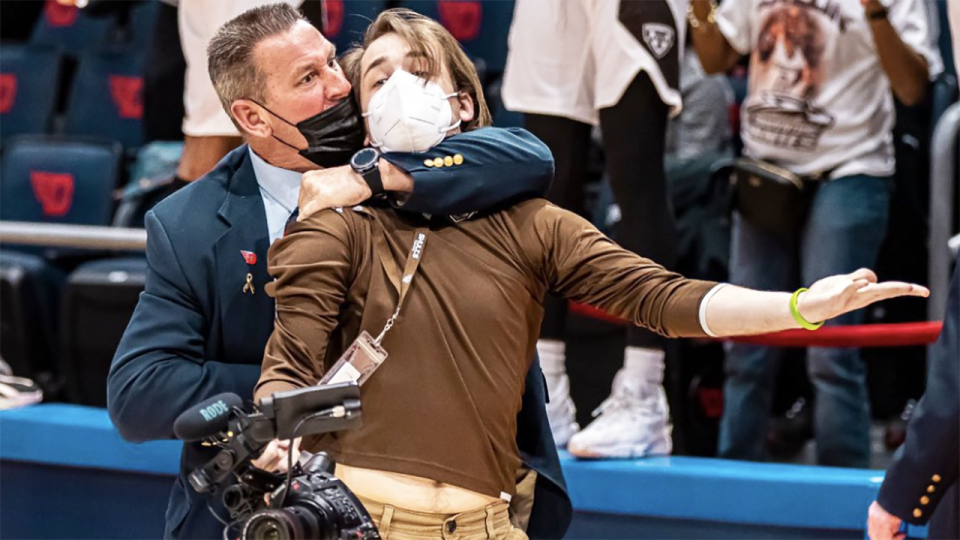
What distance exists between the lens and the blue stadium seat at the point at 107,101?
18.2 ft

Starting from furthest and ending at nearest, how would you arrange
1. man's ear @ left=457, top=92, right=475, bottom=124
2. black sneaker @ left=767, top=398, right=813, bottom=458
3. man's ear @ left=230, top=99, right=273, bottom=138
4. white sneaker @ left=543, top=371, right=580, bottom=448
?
black sneaker @ left=767, top=398, right=813, bottom=458 < white sneaker @ left=543, top=371, right=580, bottom=448 < man's ear @ left=230, top=99, right=273, bottom=138 < man's ear @ left=457, top=92, right=475, bottom=124

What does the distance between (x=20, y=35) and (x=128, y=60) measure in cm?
100

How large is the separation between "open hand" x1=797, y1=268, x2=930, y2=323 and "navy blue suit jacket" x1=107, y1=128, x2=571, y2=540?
510mm

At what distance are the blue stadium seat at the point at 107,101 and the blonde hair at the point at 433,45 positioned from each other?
11.6 feet

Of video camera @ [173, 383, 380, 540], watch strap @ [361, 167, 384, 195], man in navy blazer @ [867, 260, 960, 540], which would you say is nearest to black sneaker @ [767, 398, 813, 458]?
man in navy blazer @ [867, 260, 960, 540]

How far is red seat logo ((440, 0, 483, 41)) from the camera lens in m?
5.07

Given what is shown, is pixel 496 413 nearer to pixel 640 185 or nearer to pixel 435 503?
pixel 435 503

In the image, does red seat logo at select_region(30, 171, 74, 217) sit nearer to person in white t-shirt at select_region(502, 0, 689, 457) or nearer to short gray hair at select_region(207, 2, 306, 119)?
person in white t-shirt at select_region(502, 0, 689, 457)

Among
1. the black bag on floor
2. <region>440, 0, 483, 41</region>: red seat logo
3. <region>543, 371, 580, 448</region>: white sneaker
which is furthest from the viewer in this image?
<region>440, 0, 483, 41</region>: red seat logo

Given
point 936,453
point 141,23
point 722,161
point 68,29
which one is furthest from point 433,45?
point 68,29

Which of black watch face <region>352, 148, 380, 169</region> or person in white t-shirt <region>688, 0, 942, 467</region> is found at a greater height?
black watch face <region>352, 148, 380, 169</region>

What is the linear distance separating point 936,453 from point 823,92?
1.71m

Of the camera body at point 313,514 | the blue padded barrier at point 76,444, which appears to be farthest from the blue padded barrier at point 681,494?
the camera body at point 313,514

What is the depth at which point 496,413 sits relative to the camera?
6.66 feet
